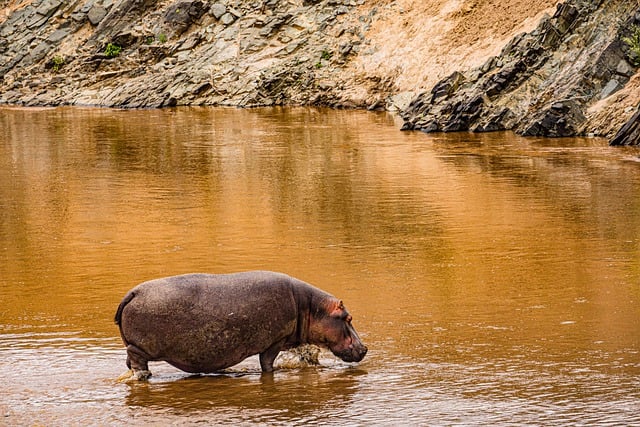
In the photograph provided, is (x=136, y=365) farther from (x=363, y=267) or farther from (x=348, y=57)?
(x=348, y=57)

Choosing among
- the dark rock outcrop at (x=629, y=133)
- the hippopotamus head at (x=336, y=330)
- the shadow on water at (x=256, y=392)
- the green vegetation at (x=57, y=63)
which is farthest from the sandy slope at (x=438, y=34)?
the shadow on water at (x=256, y=392)

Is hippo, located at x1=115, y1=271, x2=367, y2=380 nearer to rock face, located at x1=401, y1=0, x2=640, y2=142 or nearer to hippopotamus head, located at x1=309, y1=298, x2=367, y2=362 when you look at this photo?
hippopotamus head, located at x1=309, y1=298, x2=367, y2=362

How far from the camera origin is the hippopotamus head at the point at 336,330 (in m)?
9.95

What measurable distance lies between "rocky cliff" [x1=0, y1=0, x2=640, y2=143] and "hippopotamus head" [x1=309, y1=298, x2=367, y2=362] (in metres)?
22.6

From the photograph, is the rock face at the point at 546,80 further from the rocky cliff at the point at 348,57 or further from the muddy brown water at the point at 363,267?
the muddy brown water at the point at 363,267

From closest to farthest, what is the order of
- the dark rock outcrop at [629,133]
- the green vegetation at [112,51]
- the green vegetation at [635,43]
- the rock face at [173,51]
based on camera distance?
the dark rock outcrop at [629,133] → the green vegetation at [635,43] → the rock face at [173,51] → the green vegetation at [112,51]

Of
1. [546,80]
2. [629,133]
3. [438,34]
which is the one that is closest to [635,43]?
[546,80]

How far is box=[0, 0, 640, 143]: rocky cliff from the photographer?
112ft

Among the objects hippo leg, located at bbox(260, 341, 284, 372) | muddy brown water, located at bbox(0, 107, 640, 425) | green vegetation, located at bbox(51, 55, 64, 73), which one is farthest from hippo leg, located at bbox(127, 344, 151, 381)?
green vegetation, located at bbox(51, 55, 64, 73)

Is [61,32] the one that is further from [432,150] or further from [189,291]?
[189,291]

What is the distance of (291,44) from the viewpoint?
53.6 meters

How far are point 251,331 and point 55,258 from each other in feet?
22.2

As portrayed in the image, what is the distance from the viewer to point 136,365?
377 inches

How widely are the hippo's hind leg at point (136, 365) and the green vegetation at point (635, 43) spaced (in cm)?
2551
